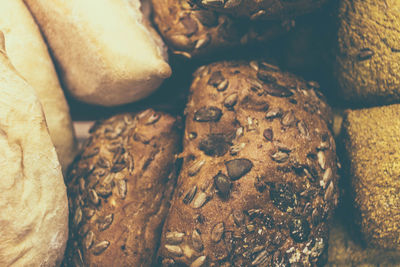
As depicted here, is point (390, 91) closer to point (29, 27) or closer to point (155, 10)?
point (155, 10)

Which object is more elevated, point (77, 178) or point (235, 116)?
point (235, 116)

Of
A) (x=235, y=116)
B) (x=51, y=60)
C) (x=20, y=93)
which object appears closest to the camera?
(x=20, y=93)

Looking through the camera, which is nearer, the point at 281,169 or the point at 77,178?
the point at 281,169

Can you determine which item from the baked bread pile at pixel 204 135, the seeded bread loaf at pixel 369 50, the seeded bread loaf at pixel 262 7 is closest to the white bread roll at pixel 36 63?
the baked bread pile at pixel 204 135

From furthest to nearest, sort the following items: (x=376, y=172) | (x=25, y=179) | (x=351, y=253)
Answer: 1. (x=351, y=253)
2. (x=376, y=172)
3. (x=25, y=179)

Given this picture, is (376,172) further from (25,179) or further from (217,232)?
(25,179)

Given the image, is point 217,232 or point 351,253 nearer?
point 217,232

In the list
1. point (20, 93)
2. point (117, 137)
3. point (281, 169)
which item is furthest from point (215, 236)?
point (20, 93)

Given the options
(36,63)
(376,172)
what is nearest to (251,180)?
(376,172)
